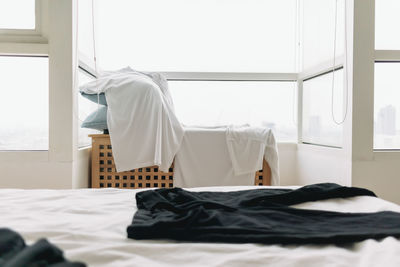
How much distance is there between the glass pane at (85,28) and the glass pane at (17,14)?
1.07 feet

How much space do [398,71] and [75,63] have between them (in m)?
2.40

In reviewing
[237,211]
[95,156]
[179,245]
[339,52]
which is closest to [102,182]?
[95,156]

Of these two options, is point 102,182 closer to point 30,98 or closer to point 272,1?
point 30,98

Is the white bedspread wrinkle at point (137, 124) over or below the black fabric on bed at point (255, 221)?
over

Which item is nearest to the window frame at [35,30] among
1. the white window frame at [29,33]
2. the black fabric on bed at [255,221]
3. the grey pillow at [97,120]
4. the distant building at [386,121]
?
the white window frame at [29,33]

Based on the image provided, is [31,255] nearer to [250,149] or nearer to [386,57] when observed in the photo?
[250,149]

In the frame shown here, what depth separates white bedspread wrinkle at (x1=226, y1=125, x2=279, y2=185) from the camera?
2342 mm

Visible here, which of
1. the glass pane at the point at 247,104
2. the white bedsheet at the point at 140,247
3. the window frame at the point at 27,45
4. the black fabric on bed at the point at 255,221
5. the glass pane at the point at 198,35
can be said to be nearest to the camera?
the white bedsheet at the point at 140,247

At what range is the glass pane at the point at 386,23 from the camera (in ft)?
7.58

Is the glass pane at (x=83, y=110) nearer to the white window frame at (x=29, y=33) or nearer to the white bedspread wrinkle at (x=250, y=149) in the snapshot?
the white window frame at (x=29, y=33)

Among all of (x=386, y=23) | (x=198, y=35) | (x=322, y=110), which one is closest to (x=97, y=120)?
(x=198, y=35)

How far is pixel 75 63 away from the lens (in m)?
2.24

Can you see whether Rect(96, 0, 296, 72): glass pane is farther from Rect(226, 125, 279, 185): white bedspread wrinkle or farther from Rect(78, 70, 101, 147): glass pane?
Rect(226, 125, 279, 185): white bedspread wrinkle

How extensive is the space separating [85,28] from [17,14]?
0.50 m
